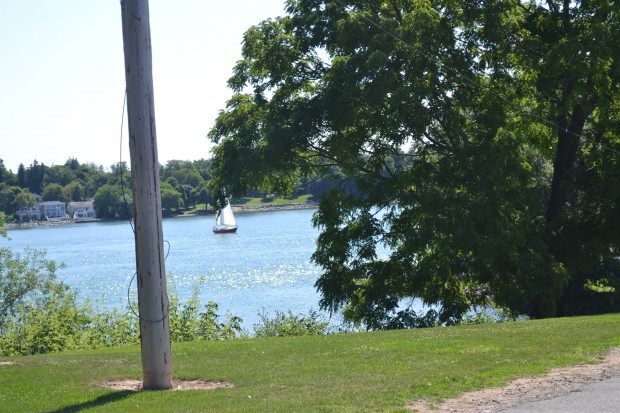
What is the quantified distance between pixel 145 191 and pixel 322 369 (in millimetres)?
3329

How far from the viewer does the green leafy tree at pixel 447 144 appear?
2317 centimetres

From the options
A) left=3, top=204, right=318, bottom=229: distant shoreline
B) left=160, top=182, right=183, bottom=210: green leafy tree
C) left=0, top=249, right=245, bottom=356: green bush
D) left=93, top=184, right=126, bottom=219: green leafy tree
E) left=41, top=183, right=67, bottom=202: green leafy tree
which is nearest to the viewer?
left=0, top=249, right=245, bottom=356: green bush

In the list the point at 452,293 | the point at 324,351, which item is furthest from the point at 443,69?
the point at 324,351

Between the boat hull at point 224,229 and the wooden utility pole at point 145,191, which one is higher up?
the wooden utility pole at point 145,191

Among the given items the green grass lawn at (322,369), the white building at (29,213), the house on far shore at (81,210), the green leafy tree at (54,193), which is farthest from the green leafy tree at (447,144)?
the green leafy tree at (54,193)

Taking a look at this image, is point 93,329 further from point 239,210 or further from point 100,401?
point 239,210

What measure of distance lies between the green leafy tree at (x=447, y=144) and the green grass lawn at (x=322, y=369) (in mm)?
8305

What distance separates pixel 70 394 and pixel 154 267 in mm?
1761

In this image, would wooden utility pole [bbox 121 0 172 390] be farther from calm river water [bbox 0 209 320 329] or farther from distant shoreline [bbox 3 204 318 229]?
distant shoreline [bbox 3 204 318 229]

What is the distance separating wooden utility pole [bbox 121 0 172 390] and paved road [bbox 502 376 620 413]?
4.08 metres

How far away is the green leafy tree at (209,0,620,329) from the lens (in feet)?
76.0

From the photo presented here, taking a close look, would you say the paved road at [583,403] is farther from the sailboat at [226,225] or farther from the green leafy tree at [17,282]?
the sailboat at [226,225]

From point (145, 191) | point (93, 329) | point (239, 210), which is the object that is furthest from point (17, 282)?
point (239, 210)

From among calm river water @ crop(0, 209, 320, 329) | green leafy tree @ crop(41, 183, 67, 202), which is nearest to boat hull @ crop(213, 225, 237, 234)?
calm river water @ crop(0, 209, 320, 329)
